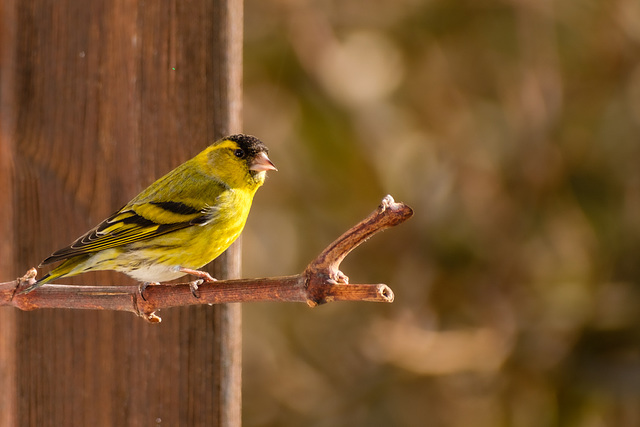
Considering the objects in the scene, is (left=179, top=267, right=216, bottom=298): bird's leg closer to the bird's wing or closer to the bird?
the bird

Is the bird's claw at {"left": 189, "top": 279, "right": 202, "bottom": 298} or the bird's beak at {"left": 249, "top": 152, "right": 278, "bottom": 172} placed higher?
the bird's beak at {"left": 249, "top": 152, "right": 278, "bottom": 172}

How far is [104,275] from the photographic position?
276cm

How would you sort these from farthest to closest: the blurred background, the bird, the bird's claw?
the blurred background
the bird
the bird's claw

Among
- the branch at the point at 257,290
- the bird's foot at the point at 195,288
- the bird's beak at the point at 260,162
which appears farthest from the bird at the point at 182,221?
the bird's foot at the point at 195,288

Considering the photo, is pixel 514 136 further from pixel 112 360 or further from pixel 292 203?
pixel 112 360

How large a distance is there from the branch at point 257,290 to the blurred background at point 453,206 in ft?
10.3

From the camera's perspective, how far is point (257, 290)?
77.7 inches

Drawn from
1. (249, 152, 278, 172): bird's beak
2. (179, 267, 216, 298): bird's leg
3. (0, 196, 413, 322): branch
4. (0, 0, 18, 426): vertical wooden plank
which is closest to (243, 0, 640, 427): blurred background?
(249, 152, 278, 172): bird's beak

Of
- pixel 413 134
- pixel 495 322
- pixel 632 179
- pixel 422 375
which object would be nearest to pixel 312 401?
pixel 422 375

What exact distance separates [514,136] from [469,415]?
1.95 m

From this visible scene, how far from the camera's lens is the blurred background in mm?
5309

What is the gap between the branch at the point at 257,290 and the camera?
177 centimetres

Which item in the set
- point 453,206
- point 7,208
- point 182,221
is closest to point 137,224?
point 182,221

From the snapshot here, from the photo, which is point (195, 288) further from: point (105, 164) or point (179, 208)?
point (179, 208)
